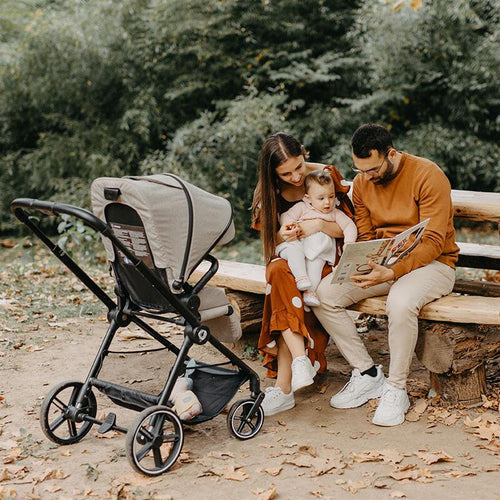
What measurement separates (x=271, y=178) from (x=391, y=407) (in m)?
1.50

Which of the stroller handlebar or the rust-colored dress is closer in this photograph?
the stroller handlebar

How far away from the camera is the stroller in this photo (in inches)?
129

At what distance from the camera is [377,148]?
3.92m

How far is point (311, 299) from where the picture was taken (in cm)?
404

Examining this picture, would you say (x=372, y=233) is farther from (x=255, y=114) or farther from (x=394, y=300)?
(x=255, y=114)

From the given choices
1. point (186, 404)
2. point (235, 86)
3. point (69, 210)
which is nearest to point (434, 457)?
point (186, 404)

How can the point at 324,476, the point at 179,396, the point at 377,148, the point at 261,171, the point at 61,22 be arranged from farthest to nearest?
1. the point at 61,22
2. the point at 261,171
3. the point at 377,148
4. the point at 179,396
5. the point at 324,476

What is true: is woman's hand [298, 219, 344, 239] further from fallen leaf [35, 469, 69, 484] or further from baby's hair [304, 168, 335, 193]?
fallen leaf [35, 469, 69, 484]

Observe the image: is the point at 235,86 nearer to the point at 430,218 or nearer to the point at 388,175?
the point at 388,175

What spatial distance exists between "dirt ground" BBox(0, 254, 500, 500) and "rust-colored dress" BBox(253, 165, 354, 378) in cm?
32

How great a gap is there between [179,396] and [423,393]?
1.54 meters

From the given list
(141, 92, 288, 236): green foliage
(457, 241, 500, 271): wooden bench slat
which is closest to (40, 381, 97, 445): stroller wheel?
(457, 241, 500, 271): wooden bench slat

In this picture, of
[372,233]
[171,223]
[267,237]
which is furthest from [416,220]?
[171,223]

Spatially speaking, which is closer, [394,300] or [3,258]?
[394,300]
